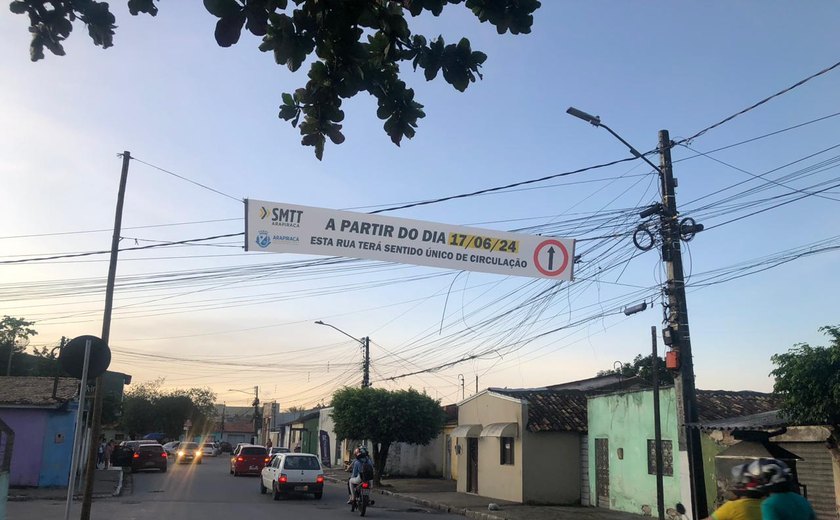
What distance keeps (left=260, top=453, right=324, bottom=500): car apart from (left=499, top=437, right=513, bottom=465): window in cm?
628

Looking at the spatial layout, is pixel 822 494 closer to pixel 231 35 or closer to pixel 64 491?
pixel 231 35

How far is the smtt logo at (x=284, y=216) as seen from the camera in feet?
38.8

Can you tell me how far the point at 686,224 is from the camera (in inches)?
541

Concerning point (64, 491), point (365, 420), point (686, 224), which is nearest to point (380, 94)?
point (686, 224)

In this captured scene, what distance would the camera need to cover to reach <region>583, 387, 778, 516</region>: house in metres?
18.4

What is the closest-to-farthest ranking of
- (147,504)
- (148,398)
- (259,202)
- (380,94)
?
(380,94) → (259,202) → (147,504) → (148,398)

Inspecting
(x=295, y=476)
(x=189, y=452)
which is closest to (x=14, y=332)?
(x=189, y=452)

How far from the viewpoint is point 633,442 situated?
20203 mm

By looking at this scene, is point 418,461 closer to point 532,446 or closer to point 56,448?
point 532,446

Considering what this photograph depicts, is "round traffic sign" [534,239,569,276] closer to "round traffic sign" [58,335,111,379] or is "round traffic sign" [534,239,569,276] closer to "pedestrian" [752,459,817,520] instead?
"round traffic sign" [58,335,111,379]

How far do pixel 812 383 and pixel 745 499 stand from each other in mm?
7711

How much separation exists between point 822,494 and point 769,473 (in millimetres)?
10154

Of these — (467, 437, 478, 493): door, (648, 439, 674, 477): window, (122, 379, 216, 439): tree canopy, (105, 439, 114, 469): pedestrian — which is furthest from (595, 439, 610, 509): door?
(122, 379, 216, 439): tree canopy

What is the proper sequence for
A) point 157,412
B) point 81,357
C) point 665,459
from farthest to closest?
1. point 157,412
2. point 665,459
3. point 81,357
